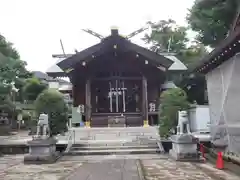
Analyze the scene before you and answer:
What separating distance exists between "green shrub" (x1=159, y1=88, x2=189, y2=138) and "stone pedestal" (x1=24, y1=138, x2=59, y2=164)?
5.26 metres

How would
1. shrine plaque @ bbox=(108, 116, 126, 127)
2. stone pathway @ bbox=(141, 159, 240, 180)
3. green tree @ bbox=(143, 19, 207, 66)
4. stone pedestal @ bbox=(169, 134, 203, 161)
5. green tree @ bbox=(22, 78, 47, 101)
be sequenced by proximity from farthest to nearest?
1. green tree @ bbox=(143, 19, 207, 66)
2. green tree @ bbox=(22, 78, 47, 101)
3. shrine plaque @ bbox=(108, 116, 126, 127)
4. stone pedestal @ bbox=(169, 134, 203, 161)
5. stone pathway @ bbox=(141, 159, 240, 180)

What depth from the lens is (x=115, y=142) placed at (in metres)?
16.4

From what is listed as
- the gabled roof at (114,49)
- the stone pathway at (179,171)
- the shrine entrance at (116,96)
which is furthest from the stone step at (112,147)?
the shrine entrance at (116,96)

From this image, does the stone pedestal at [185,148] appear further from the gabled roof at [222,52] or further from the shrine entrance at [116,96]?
the shrine entrance at [116,96]

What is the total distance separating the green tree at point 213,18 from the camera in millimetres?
18969

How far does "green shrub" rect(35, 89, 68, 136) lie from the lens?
1486cm

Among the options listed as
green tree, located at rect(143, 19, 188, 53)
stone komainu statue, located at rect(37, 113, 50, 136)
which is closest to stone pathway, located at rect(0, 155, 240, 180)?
stone komainu statue, located at rect(37, 113, 50, 136)

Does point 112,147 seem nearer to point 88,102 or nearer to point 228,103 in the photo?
point 228,103

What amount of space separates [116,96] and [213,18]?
31.3ft

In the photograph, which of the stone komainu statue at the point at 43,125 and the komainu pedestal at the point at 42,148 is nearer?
the komainu pedestal at the point at 42,148

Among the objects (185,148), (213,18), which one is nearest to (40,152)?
(185,148)

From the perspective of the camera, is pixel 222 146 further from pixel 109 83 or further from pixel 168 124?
pixel 109 83

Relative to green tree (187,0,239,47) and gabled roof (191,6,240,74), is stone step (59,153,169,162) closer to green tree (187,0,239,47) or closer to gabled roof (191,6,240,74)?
gabled roof (191,6,240,74)

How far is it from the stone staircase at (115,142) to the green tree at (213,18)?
27.4ft
